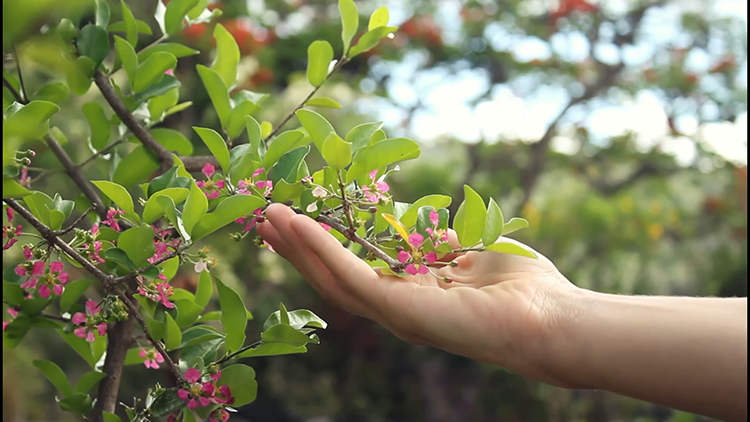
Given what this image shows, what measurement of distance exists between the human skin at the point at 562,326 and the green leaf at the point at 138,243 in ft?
0.28

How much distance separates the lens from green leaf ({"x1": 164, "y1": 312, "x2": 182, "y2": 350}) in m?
0.52

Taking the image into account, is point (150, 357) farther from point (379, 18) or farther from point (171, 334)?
point (379, 18)

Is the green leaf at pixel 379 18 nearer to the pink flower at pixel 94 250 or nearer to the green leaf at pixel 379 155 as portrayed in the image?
the green leaf at pixel 379 155

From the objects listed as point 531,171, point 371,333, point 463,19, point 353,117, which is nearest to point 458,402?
point 371,333

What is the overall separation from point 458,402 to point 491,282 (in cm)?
328

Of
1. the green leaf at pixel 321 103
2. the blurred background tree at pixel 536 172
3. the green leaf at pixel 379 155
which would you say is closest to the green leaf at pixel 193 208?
the green leaf at pixel 379 155

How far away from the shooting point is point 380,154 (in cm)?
45

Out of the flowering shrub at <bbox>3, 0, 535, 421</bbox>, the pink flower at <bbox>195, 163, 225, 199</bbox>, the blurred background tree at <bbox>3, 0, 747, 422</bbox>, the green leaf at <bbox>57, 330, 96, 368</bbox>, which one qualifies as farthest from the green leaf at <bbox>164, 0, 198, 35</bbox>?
the blurred background tree at <bbox>3, 0, 747, 422</bbox>

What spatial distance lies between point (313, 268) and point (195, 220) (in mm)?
114

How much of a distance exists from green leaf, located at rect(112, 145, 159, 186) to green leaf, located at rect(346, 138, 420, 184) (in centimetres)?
25

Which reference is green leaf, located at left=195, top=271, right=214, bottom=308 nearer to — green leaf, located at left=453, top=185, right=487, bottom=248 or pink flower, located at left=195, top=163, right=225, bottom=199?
pink flower, located at left=195, top=163, right=225, bottom=199

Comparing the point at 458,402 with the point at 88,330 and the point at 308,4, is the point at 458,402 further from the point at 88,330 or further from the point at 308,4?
the point at 88,330

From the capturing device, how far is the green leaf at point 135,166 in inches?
23.4

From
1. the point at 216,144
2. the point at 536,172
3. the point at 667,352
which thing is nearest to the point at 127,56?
the point at 216,144
